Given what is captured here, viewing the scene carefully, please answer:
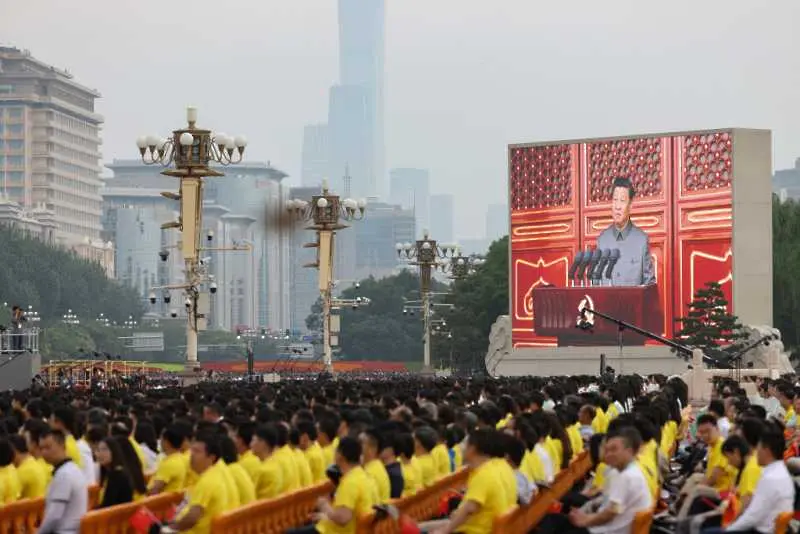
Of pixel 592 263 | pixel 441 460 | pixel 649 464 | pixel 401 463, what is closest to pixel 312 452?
pixel 441 460

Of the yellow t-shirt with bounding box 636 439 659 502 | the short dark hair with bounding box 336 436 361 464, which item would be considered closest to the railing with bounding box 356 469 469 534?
the short dark hair with bounding box 336 436 361 464

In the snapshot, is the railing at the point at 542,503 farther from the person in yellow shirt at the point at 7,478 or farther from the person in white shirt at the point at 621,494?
the person in yellow shirt at the point at 7,478

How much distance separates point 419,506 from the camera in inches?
740

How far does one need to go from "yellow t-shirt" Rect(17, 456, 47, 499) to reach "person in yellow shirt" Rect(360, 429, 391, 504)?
3.38 m

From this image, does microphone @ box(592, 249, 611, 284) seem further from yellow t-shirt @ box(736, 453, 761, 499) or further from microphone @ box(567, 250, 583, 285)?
yellow t-shirt @ box(736, 453, 761, 499)

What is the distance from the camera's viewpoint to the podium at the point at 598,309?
8725 centimetres

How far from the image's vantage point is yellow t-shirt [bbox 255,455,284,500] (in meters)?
18.2

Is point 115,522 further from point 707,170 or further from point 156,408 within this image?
point 707,170

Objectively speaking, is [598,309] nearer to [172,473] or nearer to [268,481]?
[268,481]

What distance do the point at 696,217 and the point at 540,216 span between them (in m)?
7.77

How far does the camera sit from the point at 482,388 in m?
38.8

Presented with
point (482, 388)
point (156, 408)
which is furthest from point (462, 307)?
point (156, 408)

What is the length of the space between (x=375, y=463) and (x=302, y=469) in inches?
112

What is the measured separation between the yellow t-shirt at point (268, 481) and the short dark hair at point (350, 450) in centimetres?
254
